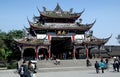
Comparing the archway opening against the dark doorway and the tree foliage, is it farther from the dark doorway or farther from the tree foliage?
the tree foliage

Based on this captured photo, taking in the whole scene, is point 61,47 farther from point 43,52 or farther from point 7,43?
point 7,43

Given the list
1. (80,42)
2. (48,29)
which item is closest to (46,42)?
(48,29)

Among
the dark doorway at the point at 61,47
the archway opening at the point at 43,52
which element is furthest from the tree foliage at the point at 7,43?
the dark doorway at the point at 61,47

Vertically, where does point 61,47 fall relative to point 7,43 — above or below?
below

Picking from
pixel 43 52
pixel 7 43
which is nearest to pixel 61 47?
pixel 43 52

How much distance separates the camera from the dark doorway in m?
52.1

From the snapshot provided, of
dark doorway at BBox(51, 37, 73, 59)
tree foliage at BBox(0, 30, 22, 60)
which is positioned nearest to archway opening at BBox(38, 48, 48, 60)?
dark doorway at BBox(51, 37, 73, 59)

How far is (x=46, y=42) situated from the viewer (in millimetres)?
49250

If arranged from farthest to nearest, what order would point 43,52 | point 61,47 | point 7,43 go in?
point 7,43 < point 61,47 < point 43,52

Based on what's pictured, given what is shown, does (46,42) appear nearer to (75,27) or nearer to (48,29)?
(48,29)

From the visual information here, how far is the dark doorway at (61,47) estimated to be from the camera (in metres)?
52.1

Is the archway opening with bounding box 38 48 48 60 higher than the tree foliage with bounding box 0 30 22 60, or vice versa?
the tree foliage with bounding box 0 30 22 60

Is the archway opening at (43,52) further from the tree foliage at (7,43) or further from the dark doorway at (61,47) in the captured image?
the tree foliage at (7,43)

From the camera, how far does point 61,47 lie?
5566cm
